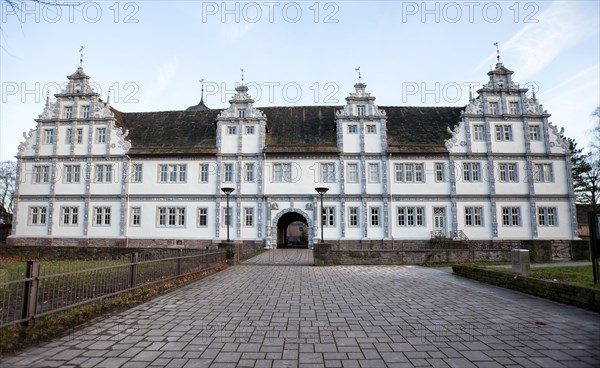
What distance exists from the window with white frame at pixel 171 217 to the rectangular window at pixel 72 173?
7.63 m

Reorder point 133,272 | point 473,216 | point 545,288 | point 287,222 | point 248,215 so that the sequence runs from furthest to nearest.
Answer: point 287,222, point 248,215, point 473,216, point 133,272, point 545,288

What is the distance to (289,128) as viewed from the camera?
31.9 meters

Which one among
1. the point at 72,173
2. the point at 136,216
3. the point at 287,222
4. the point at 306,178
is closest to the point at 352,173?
the point at 306,178

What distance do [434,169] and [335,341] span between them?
1038 inches

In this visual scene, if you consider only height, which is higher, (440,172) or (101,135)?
(101,135)

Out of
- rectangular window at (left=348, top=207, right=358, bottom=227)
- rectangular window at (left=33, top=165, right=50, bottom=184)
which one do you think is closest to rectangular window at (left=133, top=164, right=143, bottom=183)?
rectangular window at (left=33, top=165, right=50, bottom=184)

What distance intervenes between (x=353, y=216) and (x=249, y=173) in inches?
355

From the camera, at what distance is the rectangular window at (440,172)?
95.7ft

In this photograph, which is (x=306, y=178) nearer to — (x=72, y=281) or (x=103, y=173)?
(x=103, y=173)

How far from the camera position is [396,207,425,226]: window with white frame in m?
28.6

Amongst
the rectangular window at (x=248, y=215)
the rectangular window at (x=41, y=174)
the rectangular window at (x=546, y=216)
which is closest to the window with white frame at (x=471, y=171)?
the rectangular window at (x=546, y=216)

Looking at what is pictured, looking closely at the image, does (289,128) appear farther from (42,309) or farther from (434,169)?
(42,309)

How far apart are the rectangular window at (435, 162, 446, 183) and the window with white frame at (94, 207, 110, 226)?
87.7 feet

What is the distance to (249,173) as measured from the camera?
29.6 meters
